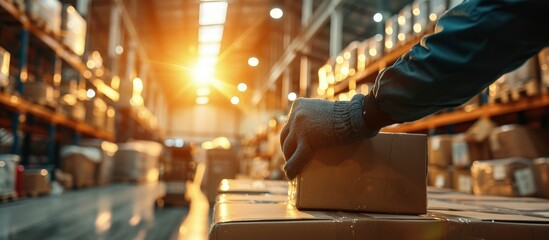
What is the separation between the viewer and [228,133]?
92.9 feet

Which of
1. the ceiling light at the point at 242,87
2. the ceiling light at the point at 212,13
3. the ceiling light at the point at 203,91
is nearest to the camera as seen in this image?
the ceiling light at the point at 212,13

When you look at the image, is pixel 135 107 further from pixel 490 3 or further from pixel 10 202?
pixel 490 3

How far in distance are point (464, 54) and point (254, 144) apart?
16.2 meters

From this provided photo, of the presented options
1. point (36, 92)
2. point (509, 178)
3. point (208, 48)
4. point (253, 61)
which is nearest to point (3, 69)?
point (36, 92)

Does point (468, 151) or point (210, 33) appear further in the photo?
point (210, 33)

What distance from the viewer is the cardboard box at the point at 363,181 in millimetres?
1306

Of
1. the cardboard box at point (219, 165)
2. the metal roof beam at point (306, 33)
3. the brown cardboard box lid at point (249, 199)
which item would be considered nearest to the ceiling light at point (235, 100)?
the metal roof beam at point (306, 33)

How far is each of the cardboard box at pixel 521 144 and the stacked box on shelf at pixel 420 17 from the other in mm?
1563

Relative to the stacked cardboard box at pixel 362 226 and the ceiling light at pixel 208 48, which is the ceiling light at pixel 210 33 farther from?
the stacked cardboard box at pixel 362 226

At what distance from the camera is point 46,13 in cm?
607

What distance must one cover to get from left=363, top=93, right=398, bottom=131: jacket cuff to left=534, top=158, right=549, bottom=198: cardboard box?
2.27 metres

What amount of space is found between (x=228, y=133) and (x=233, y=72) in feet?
20.9

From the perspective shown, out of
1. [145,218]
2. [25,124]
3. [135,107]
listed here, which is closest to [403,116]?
[145,218]

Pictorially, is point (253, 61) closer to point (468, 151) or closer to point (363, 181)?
point (468, 151)
